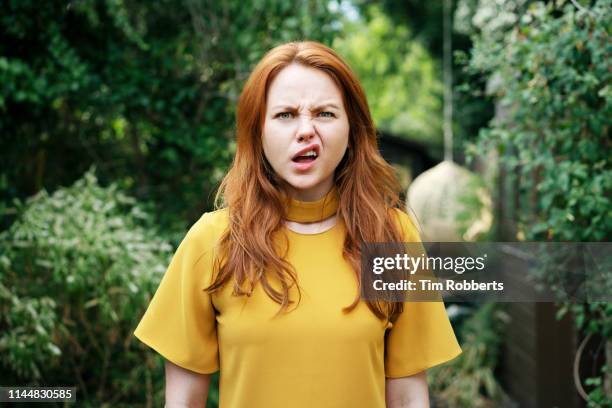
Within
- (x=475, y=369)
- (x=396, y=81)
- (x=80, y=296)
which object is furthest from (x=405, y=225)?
(x=396, y=81)

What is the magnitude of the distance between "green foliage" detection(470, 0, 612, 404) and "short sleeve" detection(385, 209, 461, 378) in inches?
50.1

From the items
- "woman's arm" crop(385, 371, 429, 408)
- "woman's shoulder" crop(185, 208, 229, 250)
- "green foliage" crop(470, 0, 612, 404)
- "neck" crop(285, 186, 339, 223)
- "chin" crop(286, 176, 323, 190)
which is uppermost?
"green foliage" crop(470, 0, 612, 404)

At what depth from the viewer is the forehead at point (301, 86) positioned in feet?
5.42

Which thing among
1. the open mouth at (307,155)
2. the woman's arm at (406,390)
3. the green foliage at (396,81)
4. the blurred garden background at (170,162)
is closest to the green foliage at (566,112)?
the blurred garden background at (170,162)

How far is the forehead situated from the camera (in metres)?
1.65

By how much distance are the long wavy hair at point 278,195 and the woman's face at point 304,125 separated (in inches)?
1.1

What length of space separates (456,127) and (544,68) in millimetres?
7316

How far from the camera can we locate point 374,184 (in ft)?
5.95

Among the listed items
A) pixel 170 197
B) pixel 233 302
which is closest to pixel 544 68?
pixel 233 302

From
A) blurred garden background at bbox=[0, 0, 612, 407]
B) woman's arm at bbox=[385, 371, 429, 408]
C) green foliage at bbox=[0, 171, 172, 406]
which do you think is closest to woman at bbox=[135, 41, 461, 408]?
woman's arm at bbox=[385, 371, 429, 408]

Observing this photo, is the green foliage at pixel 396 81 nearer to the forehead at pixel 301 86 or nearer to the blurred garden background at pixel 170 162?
the blurred garden background at pixel 170 162

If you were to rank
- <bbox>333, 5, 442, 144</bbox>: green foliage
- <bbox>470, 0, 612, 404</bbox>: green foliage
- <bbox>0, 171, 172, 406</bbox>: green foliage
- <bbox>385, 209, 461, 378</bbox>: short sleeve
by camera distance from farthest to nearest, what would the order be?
<bbox>333, 5, 442, 144</bbox>: green foliage
<bbox>0, 171, 172, 406</bbox>: green foliage
<bbox>470, 0, 612, 404</bbox>: green foliage
<bbox>385, 209, 461, 378</bbox>: short sleeve

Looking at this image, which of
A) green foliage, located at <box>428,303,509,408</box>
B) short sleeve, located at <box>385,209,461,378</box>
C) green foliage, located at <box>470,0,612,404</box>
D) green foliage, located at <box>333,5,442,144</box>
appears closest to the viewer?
short sleeve, located at <box>385,209,461,378</box>

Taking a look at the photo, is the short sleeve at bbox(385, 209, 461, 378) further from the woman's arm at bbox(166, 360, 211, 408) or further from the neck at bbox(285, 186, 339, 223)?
the woman's arm at bbox(166, 360, 211, 408)
